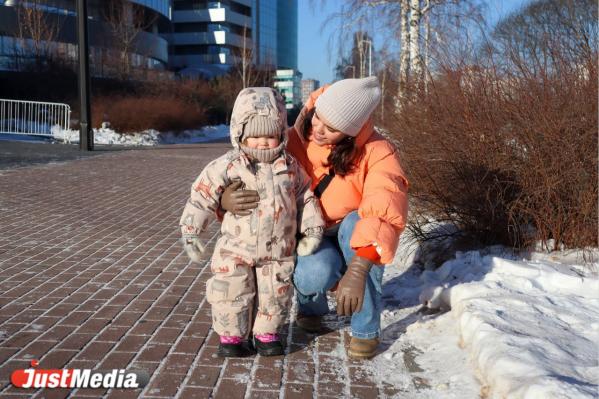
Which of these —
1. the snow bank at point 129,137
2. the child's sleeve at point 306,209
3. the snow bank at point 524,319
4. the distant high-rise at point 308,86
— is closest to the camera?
the snow bank at point 524,319

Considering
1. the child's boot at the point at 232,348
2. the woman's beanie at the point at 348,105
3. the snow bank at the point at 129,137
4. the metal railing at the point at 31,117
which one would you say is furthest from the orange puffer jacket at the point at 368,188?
the metal railing at the point at 31,117

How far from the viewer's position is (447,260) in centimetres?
438

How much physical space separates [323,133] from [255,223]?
23.1 inches

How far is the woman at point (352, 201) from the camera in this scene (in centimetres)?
269

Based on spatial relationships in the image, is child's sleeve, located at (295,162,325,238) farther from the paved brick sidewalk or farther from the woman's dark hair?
the paved brick sidewalk

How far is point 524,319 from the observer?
9.99 ft

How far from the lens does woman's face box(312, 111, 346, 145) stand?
2.91 meters

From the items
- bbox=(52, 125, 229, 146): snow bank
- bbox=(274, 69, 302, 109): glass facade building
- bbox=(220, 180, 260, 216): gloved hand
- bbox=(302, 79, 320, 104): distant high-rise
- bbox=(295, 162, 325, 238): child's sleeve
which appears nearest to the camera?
bbox=(220, 180, 260, 216): gloved hand

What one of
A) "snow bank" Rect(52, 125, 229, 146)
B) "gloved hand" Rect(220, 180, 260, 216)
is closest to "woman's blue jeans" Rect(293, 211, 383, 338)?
"gloved hand" Rect(220, 180, 260, 216)

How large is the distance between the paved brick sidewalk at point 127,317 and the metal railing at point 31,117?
13923 mm

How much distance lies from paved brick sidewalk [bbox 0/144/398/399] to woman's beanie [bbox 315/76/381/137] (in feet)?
3.90

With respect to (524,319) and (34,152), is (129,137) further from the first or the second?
Result: (524,319)

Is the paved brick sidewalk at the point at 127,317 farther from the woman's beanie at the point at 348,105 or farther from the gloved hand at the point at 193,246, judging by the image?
the woman's beanie at the point at 348,105
